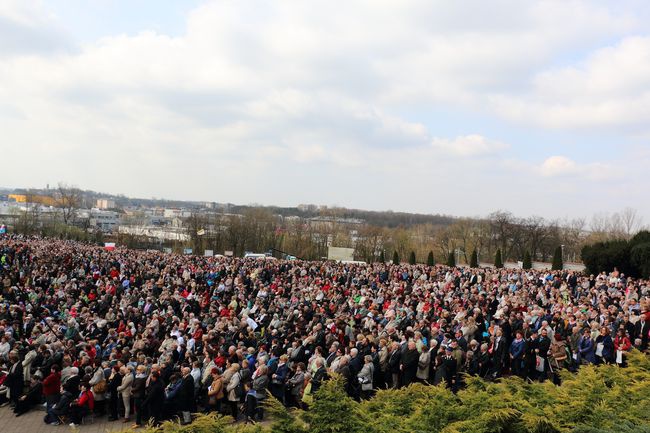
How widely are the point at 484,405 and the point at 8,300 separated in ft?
74.8

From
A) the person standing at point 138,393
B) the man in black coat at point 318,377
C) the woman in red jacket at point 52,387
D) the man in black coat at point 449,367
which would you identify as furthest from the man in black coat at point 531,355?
the woman in red jacket at point 52,387

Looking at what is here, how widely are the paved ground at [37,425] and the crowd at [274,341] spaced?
210mm

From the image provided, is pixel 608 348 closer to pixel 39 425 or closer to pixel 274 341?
pixel 274 341

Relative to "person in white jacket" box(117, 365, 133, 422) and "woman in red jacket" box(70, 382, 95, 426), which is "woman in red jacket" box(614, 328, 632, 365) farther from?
"woman in red jacket" box(70, 382, 95, 426)

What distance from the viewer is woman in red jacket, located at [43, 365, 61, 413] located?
11.3 metres

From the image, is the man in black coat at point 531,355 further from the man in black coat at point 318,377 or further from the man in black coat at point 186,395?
the man in black coat at point 186,395

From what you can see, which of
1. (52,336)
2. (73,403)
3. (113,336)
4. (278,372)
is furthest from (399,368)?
(52,336)

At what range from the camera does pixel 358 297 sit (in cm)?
2352

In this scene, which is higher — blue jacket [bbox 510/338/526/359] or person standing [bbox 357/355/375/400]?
blue jacket [bbox 510/338/526/359]

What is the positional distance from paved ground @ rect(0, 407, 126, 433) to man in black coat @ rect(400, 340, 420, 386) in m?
6.33

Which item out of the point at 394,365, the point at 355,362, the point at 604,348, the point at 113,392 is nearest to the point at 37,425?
the point at 113,392

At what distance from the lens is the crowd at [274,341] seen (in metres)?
11.3

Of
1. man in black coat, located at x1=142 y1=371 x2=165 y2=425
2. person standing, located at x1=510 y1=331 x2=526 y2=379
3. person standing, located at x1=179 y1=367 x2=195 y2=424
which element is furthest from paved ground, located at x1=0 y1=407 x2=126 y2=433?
person standing, located at x1=510 y1=331 x2=526 y2=379

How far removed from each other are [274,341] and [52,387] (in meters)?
5.29
